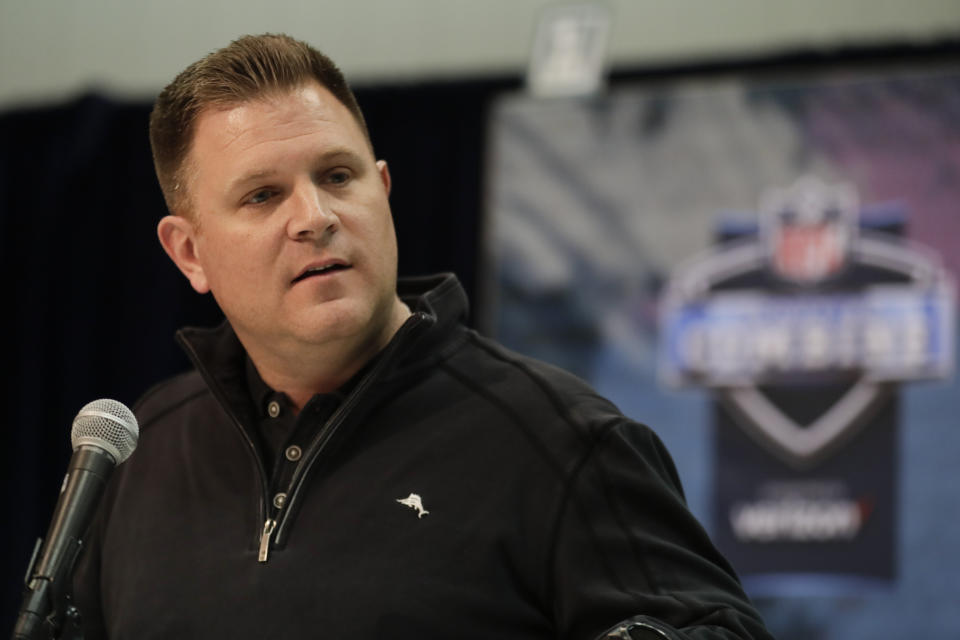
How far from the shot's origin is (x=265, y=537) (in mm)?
1633

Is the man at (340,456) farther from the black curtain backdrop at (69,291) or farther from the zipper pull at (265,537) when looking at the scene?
the black curtain backdrop at (69,291)

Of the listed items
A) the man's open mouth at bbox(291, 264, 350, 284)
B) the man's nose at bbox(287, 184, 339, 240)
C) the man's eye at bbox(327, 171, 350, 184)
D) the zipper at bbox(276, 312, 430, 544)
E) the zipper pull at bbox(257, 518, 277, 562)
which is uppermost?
the man's eye at bbox(327, 171, 350, 184)

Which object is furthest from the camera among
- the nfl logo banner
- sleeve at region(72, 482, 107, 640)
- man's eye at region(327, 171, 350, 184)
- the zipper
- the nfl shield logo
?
the nfl shield logo

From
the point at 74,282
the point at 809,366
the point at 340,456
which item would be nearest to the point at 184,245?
the point at 340,456

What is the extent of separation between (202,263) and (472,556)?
61cm

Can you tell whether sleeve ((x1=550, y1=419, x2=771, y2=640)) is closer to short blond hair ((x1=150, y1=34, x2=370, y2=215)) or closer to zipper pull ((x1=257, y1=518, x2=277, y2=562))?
zipper pull ((x1=257, y1=518, x2=277, y2=562))

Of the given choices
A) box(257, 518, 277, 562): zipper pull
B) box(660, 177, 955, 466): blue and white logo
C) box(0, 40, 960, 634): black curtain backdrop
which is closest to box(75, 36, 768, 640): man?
box(257, 518, 277, 562): zipper pull

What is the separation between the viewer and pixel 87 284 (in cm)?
507

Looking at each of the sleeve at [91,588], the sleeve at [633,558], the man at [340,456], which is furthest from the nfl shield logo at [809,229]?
the sleeve at [91,588]

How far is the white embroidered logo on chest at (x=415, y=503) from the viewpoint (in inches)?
62.9

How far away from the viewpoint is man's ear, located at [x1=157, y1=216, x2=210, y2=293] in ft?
A: 6.16

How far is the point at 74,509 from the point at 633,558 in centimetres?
62

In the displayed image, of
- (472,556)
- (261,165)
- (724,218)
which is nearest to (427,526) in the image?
(472,556)

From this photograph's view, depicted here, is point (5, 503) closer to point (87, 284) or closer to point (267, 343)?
point (87, 284)
